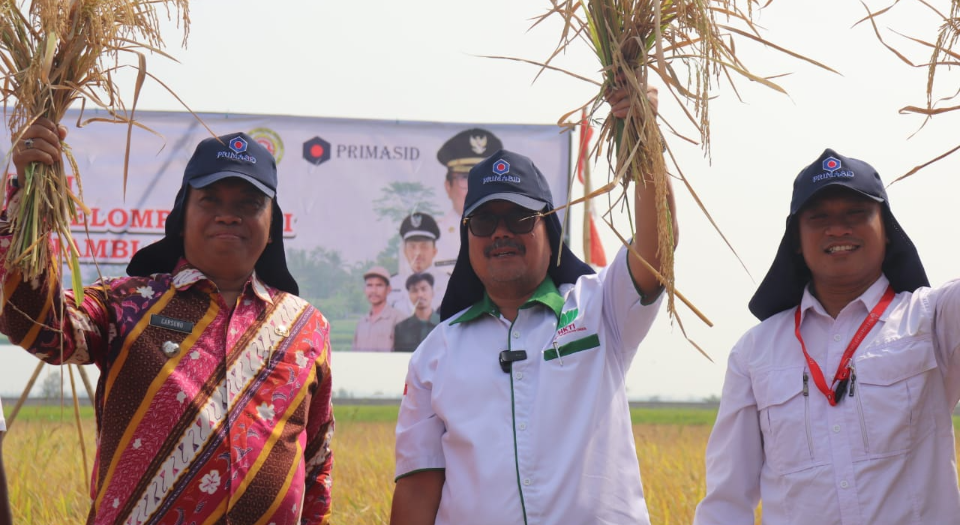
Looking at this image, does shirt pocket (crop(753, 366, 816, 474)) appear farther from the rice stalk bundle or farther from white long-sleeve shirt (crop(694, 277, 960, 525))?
the rice stalk bundle

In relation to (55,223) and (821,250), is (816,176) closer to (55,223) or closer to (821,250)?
(821,250)

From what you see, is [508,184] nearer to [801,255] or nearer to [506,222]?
[506,222]

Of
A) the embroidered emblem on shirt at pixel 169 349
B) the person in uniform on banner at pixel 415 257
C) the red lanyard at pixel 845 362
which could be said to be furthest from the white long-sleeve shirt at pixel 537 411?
the person in uniform on banner at pixel 415 257

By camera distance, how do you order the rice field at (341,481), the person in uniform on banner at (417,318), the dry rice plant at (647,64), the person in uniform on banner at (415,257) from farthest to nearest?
the person in uniform on banner at (415,257)
the person in uniform on banner at (417,318)
the rice field at (341,481)
the dry rice plant at (647,64)

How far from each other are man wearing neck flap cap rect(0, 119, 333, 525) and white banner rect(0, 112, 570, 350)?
453 centimetres

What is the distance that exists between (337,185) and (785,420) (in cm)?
540

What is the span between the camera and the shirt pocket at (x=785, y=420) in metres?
3.28

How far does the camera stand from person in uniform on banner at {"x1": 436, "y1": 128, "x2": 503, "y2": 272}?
317 inches

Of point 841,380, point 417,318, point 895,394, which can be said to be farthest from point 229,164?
point 417,318

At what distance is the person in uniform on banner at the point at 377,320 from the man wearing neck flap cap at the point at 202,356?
4416 millimetres

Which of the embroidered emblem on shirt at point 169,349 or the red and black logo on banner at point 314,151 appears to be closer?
the embroidered emblem on shirt at point 169,349

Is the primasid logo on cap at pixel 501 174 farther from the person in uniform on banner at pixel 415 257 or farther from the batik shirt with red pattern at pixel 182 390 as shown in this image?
the person in uniform on banner at pixel 415 257

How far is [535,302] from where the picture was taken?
3480 mm

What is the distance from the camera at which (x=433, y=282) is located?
7.95 metres
